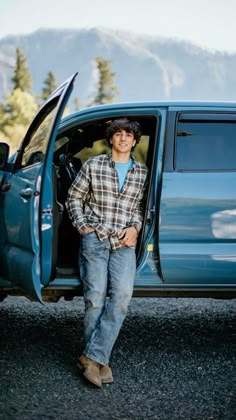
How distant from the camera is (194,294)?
16.9 feet

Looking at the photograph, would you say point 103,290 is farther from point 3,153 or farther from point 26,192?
point 3,153

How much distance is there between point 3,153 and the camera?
5.16 metres

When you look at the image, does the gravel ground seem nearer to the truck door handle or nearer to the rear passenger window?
the truck door handle

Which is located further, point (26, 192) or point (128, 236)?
point (128, 236)

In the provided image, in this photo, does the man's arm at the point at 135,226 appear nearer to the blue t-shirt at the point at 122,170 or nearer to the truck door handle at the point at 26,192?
the blue t-shirt at the point at 122,170

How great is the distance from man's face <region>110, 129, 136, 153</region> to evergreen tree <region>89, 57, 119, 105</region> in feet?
290

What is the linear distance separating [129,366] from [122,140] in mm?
1602

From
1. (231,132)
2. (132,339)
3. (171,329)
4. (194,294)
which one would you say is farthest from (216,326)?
(231,132)

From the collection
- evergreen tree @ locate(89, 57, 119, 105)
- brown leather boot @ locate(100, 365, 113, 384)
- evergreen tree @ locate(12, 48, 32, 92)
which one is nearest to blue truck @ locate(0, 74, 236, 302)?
brown leather boot @ locate(100, 365, 113, 384)

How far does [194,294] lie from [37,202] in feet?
4.53

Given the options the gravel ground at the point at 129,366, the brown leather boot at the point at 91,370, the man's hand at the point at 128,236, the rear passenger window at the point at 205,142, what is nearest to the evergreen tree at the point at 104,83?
the gravel ground at the point at 129,366

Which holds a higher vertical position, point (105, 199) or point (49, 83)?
point (49, 83)

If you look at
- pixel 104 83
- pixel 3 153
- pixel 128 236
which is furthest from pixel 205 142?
pixel 104 83

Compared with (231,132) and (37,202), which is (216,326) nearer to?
(231,132)
